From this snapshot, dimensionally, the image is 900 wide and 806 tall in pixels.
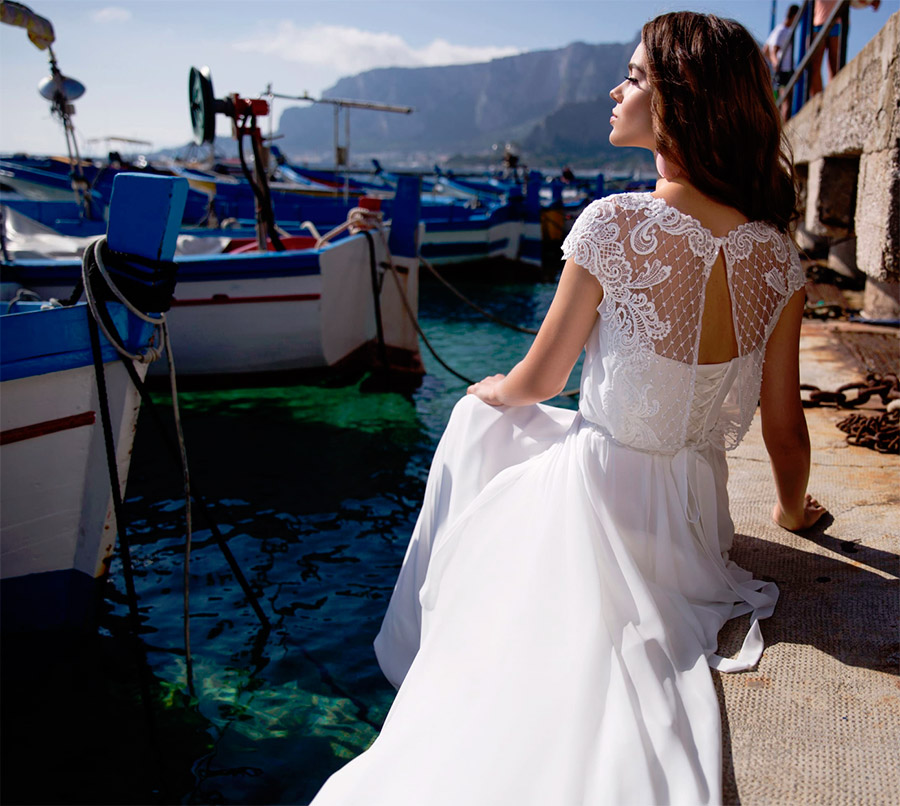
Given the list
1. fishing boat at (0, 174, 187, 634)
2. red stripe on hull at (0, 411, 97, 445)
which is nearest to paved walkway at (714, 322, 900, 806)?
fishing boat at (0, 174, 187, 634)

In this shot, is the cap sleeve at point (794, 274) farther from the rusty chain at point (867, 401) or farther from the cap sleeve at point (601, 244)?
the rusty chain at point (867, 401)

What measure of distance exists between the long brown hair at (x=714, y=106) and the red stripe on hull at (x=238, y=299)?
5.32 metres

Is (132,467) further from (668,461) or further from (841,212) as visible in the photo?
(841,212)

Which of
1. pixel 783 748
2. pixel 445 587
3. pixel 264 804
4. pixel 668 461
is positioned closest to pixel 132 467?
pixel 264 804

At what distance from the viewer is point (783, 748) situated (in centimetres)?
142

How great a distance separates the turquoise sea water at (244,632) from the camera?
262 centimetres

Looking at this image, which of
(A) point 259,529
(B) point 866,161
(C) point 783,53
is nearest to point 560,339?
(A) point 259,529

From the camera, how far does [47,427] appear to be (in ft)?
9.39

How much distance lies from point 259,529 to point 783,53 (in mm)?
11640

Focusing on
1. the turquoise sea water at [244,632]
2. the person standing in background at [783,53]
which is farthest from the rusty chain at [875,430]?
the person standing in background at [783,53]

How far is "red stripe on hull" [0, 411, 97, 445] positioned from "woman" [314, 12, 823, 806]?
1.68 m

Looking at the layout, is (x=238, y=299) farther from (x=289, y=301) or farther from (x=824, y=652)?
(x=824, y=652)

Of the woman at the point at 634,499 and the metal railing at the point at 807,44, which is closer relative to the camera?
the woman at the point at 634,499

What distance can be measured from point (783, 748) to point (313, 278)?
581cm
